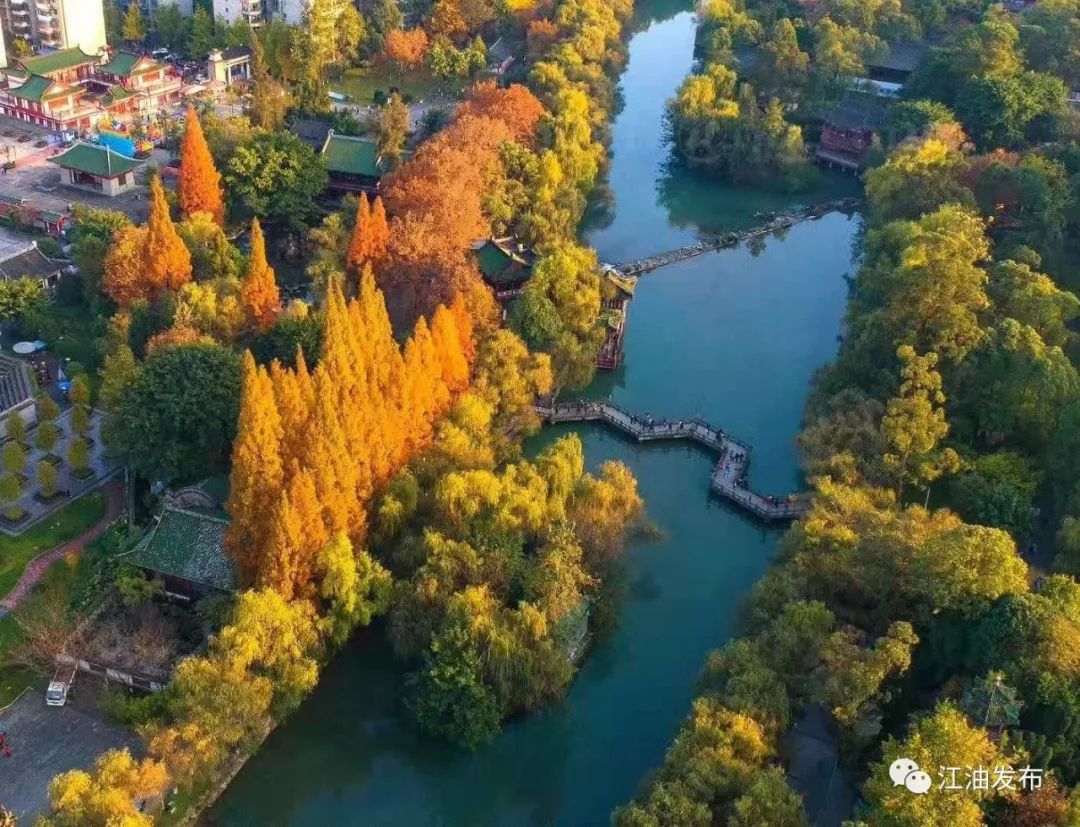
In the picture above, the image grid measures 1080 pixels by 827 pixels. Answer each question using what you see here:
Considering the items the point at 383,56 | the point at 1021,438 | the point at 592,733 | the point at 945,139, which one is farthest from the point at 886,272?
the point at 383,56

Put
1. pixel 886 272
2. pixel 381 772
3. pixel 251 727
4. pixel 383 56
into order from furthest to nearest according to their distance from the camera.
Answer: pixel 383 56 < pixel 886 272 < pixel 381 772 < pixel 251 727

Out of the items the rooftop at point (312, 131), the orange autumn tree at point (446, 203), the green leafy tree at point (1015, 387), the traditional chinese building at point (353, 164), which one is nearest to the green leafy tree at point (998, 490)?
the green leafy tree at point (1015, 387)

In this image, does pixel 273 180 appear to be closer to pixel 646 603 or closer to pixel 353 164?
pixel 353 164

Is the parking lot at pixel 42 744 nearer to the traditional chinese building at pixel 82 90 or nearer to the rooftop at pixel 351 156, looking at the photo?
the rooftop at pixel 351 156

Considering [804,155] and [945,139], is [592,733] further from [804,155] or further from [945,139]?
[804,155]

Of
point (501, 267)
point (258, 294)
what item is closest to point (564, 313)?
point (501, 267)

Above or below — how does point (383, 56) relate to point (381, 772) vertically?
above
